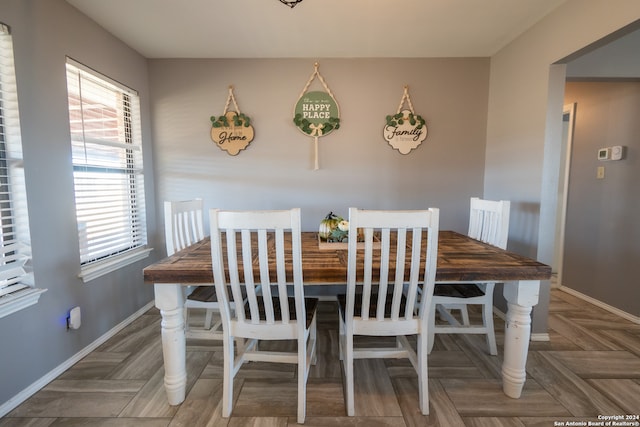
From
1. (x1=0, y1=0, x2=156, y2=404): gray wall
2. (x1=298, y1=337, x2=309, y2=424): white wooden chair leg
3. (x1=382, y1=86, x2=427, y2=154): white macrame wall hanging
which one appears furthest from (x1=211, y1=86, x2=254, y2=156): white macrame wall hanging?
(x1=298, y1=337, x2=309, y2=424): white wooden chair leg

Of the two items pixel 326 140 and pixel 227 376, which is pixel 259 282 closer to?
pixel 227 376

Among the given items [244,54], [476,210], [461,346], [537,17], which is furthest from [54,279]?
[537,17]

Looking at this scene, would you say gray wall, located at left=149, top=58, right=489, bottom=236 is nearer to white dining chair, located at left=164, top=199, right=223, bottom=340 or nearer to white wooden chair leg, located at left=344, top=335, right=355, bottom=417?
white dining chair, located at left=164, top=199, right=223, bottom=340

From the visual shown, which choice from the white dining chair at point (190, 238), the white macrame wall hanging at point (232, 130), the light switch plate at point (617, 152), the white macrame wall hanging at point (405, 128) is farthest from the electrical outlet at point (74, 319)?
the light switch plate at point (617, 152)

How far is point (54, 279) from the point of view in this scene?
66.8 inches

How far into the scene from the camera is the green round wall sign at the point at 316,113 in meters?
2.62

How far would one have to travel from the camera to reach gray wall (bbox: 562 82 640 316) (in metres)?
2.37

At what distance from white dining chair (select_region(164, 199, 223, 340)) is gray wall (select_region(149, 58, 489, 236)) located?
0.63m

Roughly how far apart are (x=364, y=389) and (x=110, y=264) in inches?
80.0

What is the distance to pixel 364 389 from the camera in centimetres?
158

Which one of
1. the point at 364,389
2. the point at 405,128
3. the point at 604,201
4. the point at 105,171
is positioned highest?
the point at 405,128

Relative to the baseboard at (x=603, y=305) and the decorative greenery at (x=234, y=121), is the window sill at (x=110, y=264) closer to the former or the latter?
the decorative greenery at (x=234, y=121)

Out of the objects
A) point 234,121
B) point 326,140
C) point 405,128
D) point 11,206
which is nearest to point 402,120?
point 405,128

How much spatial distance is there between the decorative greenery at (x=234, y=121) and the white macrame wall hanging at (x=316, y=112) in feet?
1.52
